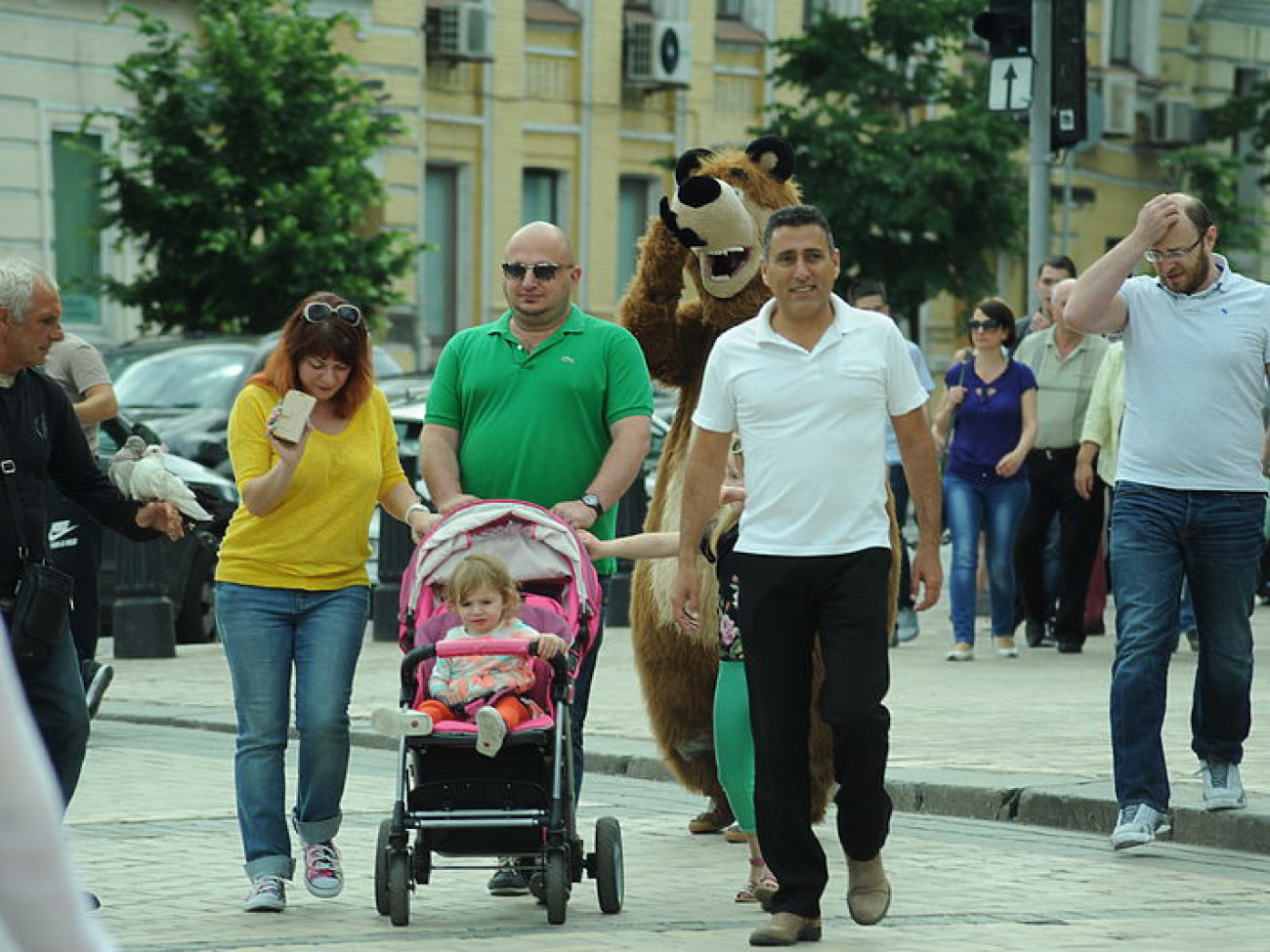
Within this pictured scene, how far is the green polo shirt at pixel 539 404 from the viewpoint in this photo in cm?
757

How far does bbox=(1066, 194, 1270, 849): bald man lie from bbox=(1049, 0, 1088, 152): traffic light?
8484 millimetres

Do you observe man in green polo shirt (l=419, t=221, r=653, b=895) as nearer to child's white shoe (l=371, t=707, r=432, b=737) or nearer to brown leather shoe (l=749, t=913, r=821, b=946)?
child's white shoe (l=371, t=707, r=432, b=737)

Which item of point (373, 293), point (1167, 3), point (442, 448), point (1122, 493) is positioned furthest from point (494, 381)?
point (1167, 3)

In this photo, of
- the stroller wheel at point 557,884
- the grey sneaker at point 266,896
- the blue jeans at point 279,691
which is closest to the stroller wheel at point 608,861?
the stroller wheel at point 557,884

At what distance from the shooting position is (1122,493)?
27.4ft

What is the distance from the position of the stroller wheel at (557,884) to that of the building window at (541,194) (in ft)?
102

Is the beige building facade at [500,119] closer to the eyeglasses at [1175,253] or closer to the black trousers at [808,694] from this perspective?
the eyeglasses at [1175,253]

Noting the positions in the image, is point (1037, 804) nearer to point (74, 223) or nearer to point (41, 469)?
point (41, 469)

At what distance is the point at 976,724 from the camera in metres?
11.4

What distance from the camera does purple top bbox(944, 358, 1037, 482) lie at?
14.6 meters

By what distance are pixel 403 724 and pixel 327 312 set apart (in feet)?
3.91

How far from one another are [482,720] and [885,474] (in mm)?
1157

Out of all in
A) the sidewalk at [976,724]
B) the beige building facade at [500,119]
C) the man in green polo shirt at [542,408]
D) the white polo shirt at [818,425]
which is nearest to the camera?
the white polo shirt at [818,425]

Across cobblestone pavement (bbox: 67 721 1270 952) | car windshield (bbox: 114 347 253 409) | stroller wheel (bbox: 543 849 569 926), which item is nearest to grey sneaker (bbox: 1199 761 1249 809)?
cobblestone pavement (bbox: 67 721 1270 952)
